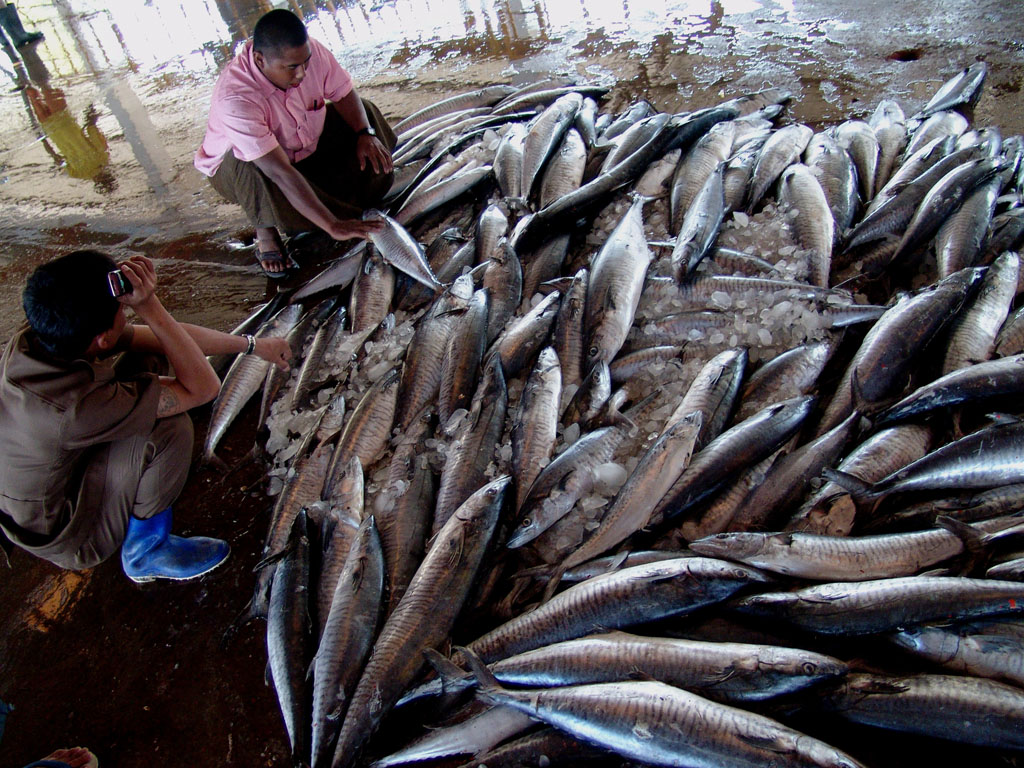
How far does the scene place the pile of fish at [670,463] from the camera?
5.70 ft

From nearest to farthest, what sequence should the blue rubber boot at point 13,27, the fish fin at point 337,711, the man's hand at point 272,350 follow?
the fish fin at point 337,711, the man's hand at point 272,350, the blue rubber boot at point 13,27

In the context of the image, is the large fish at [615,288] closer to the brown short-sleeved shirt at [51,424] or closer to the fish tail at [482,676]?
the fish tail at [482,676]

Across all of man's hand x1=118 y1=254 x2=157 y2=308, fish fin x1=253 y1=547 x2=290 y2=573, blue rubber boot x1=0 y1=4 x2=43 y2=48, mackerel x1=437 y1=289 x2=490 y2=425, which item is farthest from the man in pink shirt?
blue rubber boot x1=0 y1=4 x2=43 y2=48

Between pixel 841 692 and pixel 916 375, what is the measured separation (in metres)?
1.48

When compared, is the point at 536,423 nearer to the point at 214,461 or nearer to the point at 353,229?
the point at 214,461

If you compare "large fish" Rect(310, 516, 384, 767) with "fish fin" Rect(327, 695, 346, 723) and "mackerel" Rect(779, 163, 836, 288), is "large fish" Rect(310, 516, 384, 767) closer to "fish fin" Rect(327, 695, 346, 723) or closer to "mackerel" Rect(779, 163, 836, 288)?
"fish fin" Rect(327, 695, 346, 723)

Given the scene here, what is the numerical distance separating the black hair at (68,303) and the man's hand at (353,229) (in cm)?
179

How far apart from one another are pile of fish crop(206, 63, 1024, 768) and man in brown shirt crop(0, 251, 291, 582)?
517 millimetres

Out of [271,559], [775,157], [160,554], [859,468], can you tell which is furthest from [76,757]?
[775,157]

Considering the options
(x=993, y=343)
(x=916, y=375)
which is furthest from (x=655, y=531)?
(x=993, y=343)

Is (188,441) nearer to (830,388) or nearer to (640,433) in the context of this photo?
(640,433)

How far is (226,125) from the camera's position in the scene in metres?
3.52

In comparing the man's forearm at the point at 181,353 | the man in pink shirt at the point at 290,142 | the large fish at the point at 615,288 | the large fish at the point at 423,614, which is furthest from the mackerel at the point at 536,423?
the man in pink shirt at the point at 290,142

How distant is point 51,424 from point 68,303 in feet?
1.41
